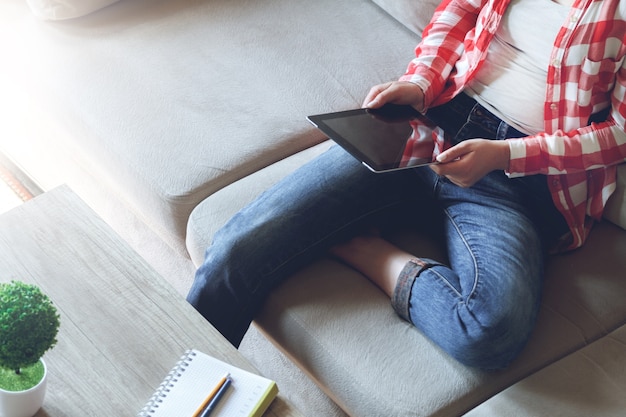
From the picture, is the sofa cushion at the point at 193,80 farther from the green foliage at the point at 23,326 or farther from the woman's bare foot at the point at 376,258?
the green foliage at the point at 23,326

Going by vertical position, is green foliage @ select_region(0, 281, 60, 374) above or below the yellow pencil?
above

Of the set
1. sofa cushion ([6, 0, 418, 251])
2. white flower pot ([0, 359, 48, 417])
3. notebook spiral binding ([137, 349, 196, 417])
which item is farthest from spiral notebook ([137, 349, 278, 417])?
sofa cushion ([6, 0, 418, 251])

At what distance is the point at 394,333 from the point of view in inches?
46.6

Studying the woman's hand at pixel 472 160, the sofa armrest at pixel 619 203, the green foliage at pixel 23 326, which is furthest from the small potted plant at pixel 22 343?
the sofa armrest at pixel 619 203

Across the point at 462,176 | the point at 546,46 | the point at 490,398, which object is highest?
the point at 546,46

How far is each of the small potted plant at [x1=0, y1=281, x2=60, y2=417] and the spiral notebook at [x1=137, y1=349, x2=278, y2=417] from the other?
0.14 m

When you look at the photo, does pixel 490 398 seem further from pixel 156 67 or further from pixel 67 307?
pixel 156 67

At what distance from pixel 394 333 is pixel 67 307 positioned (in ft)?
1.59

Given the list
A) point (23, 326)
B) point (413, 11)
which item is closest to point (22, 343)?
point (23, 326)

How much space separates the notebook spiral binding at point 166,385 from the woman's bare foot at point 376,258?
353 mm

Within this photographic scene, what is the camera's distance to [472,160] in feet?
3.98

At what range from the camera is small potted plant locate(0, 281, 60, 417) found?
2.79 ft

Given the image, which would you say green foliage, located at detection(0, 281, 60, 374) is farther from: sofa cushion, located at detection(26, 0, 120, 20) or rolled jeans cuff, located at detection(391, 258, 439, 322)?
sofa cushion, located at detection(26, 0, 120, 20)

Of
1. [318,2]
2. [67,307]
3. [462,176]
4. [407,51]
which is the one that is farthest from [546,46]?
[67,307]
